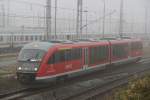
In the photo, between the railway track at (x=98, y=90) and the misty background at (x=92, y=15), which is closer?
the railway track at (x=98, y=90)

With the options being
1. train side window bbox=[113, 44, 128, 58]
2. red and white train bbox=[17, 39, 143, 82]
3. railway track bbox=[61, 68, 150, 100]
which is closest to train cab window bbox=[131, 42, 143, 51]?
train side window bbox=[113, 44, 128, 58]

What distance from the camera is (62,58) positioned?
17.0 metres

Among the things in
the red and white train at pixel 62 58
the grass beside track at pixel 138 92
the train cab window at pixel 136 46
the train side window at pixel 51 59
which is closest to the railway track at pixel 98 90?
the red and white train at pixel 62 58

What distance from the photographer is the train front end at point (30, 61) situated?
15.8 meters

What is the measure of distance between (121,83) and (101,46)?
394 centimetres

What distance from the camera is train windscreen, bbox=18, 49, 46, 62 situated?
16.0 metres

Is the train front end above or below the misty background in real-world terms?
below

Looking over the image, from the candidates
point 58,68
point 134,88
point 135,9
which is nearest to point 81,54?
point 58,68

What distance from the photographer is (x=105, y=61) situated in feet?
72.9

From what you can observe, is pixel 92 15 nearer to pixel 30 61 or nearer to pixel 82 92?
pixel 30 61

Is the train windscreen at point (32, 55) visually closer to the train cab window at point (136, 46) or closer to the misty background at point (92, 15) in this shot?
the train cab window at point (136, 46)

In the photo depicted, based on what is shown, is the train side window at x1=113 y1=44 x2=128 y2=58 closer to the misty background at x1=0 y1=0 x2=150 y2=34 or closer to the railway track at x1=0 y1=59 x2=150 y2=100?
the railway track at x1=0 y1=59 x2=150 y2=100

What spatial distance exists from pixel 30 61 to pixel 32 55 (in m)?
0.41

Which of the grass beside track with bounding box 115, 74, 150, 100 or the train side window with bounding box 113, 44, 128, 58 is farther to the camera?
the train side window with bounding box 113, 44, 128, 58
